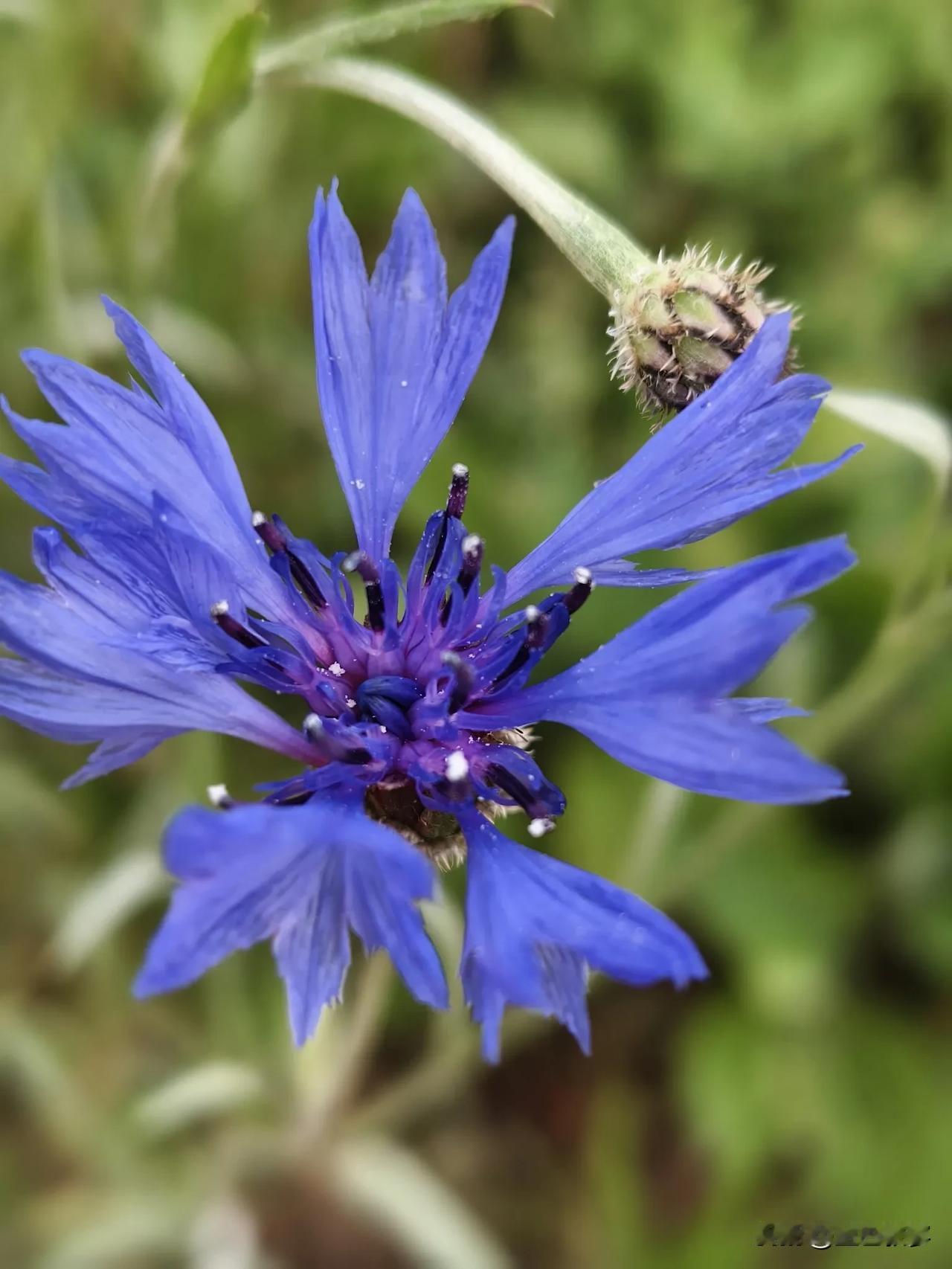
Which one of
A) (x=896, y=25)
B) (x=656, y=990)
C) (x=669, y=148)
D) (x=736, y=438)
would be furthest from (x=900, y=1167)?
(x=896, y=25)

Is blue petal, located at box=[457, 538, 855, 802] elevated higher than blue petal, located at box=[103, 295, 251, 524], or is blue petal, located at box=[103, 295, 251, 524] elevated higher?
blue petal, located at box=[103, 295, 251, 524]

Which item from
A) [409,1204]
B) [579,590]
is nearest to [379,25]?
[579,590]

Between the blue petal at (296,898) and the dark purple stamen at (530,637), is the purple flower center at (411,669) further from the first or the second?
the blue petal at (296,898)

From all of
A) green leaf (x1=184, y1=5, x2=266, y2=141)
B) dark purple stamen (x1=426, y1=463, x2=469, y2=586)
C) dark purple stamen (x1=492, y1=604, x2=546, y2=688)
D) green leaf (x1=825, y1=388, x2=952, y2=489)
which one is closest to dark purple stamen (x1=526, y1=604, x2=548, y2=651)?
dark purple stamen (x1=492, y1=604, x2=546, y2=688)

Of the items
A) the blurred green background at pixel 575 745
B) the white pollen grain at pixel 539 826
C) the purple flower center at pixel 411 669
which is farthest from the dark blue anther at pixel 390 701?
the blurred green background at pixel 575 745

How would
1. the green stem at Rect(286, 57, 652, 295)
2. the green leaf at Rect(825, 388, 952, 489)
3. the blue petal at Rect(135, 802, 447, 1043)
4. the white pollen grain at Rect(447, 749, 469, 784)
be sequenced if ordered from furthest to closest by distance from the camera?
1. the green leaf at Rect(825, 388, 952, 489)
2. the green stem at Rect(286, 57, 652, 295)
3. the white pollen grain at Rect(447, 749, 469, 784)
4. the blue petal at Rect(135, 802, 447, 1043)

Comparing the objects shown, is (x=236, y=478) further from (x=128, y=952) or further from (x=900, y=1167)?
(x=900, y=1167)

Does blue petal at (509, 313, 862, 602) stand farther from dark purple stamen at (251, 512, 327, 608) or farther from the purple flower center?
dark purple stamen at (251, 512, 327, 608)
